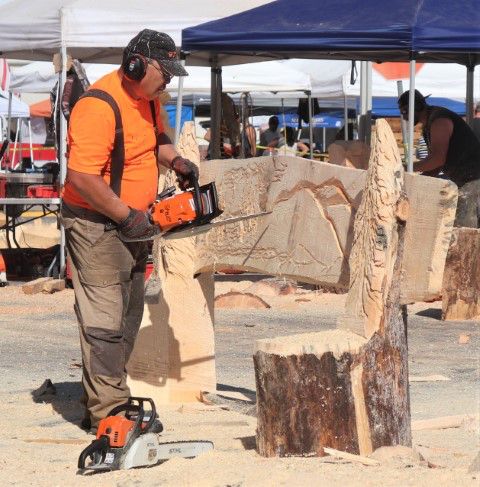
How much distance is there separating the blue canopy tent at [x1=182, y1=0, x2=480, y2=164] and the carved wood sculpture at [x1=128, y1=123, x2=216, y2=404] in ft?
15.6

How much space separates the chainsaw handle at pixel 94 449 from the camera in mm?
4598

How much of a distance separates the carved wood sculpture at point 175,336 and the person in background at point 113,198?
810 mm

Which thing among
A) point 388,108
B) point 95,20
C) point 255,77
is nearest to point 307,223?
point 95,20

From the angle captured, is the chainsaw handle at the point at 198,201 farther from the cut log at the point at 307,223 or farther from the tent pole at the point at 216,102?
the tent pole at the point at 216,102

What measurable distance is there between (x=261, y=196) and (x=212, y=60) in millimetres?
9230

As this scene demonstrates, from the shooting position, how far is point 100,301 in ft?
17.4

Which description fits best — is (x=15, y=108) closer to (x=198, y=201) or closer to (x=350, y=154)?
(x=350, y=154)

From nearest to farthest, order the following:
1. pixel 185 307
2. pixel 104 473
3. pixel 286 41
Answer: pixel 104 473 → pixel 185 307 → pixel 286 41

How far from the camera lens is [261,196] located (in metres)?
5.91

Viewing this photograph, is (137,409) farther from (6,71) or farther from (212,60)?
(6,71)

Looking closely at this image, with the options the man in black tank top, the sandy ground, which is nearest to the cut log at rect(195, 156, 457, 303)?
the sandy ground

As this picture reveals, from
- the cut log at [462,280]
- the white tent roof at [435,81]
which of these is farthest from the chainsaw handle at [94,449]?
the white tent roof at [435,81]

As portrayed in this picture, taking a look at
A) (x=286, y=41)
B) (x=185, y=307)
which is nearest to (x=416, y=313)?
(x=286, y=41)

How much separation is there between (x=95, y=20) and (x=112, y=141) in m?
8.38
